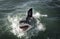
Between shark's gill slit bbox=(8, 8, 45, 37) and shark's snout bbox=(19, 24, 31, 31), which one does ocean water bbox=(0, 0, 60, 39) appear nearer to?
shark's gill slit bbox=(8, 8, 45, 37)

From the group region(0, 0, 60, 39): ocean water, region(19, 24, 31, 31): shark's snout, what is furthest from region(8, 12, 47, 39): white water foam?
region(0, 0, 60, 39): ocean water

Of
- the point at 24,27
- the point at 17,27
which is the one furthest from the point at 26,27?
the point at 17,27

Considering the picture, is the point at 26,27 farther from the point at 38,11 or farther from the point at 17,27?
the point at 38,11

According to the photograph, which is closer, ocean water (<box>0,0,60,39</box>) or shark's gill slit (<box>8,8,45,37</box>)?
shark's gill slit (<box>8,8,45,37</box>)

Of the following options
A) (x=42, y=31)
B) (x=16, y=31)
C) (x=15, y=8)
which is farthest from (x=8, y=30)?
(x=15, y=8)

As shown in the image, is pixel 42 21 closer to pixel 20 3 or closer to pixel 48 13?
pixel 48 13

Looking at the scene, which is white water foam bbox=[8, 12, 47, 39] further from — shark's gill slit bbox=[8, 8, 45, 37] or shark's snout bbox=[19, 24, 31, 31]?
shark's snout bbox=[19, 24, 31, 31]

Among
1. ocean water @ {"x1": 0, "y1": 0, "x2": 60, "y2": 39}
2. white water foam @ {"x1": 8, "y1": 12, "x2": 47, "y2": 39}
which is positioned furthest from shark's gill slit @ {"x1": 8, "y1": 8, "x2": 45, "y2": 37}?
ocean water @ {"x1": 0, "y1": 0, "x2": 60, "y2": 39}

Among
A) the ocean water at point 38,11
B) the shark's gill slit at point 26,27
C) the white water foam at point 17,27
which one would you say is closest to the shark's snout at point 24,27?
the shark's gill slit at point 26,27

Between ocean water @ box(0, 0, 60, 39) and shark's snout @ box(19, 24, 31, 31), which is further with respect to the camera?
ocean water @ box(0, 0, 60, 39)
